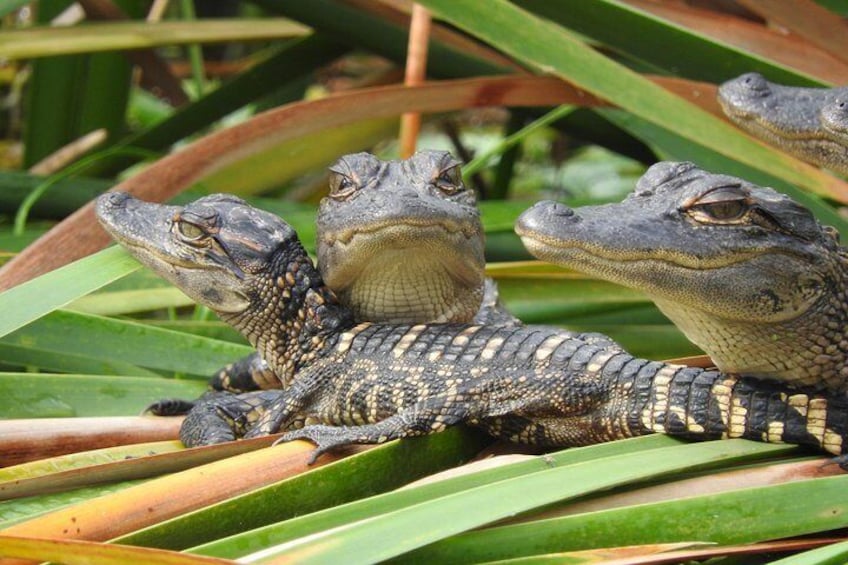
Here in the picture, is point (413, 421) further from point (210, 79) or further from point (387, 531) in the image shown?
point (210, 79)

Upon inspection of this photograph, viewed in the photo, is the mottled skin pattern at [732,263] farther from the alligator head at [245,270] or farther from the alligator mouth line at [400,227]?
the alligator head at [245,270]

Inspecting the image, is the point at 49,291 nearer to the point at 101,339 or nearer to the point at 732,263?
the point at 101,339

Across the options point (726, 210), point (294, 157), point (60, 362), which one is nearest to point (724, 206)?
point (726, 210)

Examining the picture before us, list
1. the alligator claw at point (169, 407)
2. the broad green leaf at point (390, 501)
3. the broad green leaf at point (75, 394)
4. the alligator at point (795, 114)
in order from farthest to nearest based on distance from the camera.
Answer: the alligator at point (795, 114)
the alligator claw at point (169, 407)
the broad green leaf at point (75, 394)
the broad green leaf at point (390, 501)

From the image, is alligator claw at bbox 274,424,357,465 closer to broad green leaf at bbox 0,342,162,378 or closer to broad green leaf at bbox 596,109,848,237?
broad green leaf at bbox 0,342,162,378

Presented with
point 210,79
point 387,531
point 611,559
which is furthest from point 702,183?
point 210,79

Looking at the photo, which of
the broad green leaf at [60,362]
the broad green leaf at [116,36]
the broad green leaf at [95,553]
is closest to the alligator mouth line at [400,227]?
the broad green leaf at [60,362]
